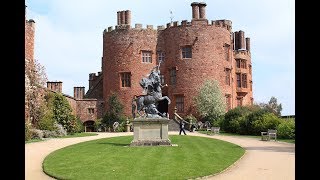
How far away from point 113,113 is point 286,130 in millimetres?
22355

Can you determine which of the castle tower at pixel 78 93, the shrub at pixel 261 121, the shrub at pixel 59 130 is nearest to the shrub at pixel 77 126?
the shrub at pixel 59 130

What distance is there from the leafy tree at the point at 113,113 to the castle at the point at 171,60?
1.47 meters

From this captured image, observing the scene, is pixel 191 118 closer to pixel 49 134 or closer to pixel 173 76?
pixel 173 76

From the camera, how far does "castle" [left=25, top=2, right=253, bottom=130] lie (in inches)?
1774

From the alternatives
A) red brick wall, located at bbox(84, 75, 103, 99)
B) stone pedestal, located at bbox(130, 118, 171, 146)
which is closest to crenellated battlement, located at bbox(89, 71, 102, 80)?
red brick wall, located at bbox(84, 75, 103, 99)

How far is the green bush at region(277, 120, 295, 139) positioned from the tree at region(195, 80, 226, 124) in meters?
14.7

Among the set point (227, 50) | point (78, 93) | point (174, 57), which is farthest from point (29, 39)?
point (227, 50)

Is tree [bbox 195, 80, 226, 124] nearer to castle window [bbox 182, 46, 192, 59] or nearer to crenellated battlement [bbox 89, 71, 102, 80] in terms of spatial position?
castle window [bbox 182, 46, 192, 59]

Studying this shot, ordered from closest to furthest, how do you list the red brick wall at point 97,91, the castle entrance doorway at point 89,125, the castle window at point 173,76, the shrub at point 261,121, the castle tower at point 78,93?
the shrub at point 261,121
the castle window at point 173,76
the castle entrance doorway at point 89,125
the red brick wall at point 97,91
the castle tower at point 78,93

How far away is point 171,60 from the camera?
46281 mm

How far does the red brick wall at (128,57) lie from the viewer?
46812 mm

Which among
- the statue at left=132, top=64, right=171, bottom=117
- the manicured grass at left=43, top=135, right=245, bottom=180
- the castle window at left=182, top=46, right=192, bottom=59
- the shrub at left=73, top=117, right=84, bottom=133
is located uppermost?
the castle window at left=182, top=46, right=192, bottom=59

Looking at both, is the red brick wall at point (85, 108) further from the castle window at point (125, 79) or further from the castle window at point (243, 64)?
the castle window at point (243, 64)
